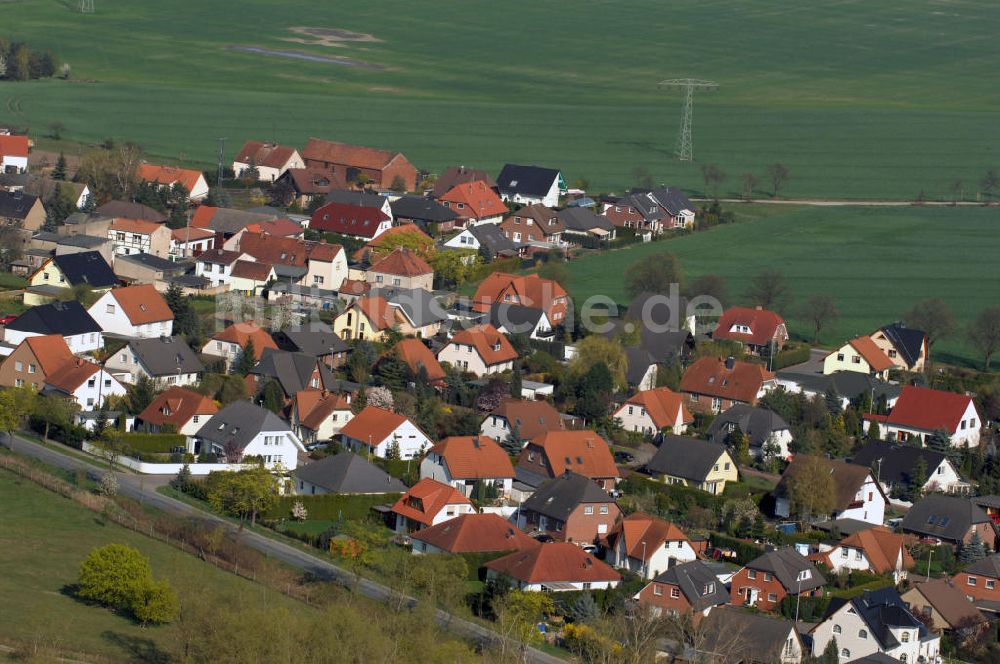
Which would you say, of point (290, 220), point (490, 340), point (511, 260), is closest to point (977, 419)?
point (490, 340)

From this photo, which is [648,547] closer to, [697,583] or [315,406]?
[697,583]

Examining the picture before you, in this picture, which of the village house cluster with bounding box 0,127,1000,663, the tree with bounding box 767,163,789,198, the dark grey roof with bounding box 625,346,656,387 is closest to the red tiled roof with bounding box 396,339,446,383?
the village house cluster with bounding box 0,127,1000,663

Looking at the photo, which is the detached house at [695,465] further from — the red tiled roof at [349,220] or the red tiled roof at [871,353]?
the red tiled roof at [349,220]

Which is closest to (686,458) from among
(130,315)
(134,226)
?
(130,315)

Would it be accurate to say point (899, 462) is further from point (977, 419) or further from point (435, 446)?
point (435, 446)

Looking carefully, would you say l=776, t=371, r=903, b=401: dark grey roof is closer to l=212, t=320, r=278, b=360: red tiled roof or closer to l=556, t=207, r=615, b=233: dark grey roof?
l=212, t=320, r=278, b=360: red tiled roof

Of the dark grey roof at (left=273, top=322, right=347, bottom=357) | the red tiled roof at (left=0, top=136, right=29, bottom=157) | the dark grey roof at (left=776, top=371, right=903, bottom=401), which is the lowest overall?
the dark grey roof at (left=776, top=371, right=903, bottom=401)
